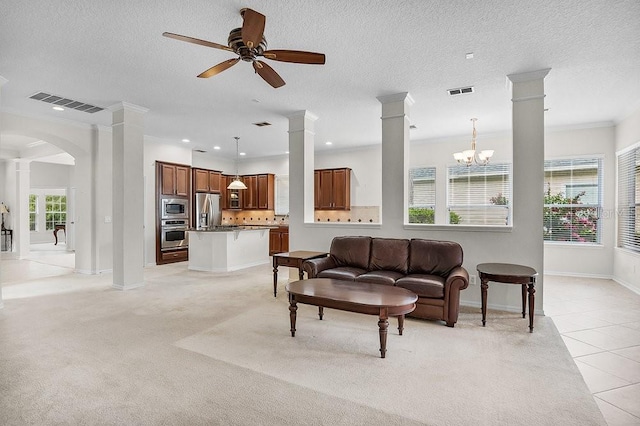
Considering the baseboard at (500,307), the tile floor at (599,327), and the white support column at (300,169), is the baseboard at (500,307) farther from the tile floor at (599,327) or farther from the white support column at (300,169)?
the white support column at (300,169)

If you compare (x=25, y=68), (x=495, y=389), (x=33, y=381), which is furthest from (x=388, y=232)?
(x=25, y=68)

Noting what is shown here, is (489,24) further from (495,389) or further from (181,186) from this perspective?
(181,186)

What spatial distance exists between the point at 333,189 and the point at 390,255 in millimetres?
4616

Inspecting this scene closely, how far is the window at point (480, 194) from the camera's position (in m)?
7.24

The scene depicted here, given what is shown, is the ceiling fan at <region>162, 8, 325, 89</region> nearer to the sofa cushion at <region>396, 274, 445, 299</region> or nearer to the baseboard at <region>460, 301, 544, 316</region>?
the sofa cushion at <region>396, 274, 445, 299</region>

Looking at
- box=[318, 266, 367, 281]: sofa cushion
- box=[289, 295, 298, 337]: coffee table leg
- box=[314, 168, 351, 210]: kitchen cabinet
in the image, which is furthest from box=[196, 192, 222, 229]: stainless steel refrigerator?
box=[289, 295, 298, 337]: coffee table leg

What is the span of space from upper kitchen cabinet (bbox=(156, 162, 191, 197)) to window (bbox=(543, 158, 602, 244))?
26.2 feet

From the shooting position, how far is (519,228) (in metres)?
4.18

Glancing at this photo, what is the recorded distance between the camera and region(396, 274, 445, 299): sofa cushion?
146 inches

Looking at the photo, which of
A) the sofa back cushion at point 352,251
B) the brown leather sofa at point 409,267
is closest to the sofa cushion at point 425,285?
the brown leather sofa at point 409,267

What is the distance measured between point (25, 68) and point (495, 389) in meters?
5.75

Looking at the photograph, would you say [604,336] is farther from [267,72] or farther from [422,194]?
[422,194]

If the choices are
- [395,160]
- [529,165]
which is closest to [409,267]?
[395,160]

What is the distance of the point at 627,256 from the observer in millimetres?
5621
